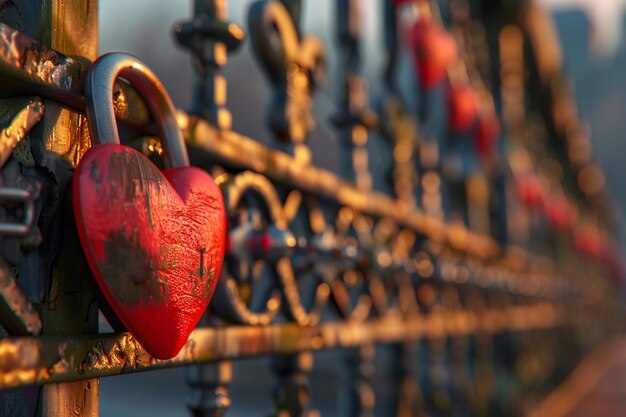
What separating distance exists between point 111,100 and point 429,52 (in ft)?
5.84

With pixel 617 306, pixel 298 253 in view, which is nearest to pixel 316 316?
pixel 298 253

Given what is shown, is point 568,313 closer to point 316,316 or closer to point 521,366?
point 521,366

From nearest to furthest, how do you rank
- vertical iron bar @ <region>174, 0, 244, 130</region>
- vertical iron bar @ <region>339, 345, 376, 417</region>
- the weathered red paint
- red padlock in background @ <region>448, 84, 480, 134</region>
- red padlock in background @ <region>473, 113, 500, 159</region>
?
the weathered red paint, vertical iron bar @ <region>174, 0, 244, 130</region>, vertical iron bar @ <region>339, 345, 376, 417</region>, red padlock in background @ <region>448, 84, 480, 134</region>, red padlock in background @ <region>473, 113, 500, 159</region>

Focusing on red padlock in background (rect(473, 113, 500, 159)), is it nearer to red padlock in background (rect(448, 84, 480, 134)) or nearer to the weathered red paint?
red padlock in background (rect(448, 84, 480, 134))

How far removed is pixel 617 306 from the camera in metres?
18.3

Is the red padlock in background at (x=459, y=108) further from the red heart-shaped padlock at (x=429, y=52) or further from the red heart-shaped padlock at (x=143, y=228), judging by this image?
the red heart-shaped padlock at (x=143, y=228)

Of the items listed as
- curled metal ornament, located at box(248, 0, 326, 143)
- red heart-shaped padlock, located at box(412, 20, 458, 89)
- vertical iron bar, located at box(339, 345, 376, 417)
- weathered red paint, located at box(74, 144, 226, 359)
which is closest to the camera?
weathered red paint, located at box(74, 144, 226, 359)

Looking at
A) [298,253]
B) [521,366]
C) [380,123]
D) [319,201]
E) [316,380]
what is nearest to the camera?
[298,253]

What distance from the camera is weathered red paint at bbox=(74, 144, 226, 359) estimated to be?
2.14 feet

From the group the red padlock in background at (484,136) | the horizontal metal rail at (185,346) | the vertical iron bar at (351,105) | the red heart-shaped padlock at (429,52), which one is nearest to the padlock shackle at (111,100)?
the horizontal metal rail at (185,346)

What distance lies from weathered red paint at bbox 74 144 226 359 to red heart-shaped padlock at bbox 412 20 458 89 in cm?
171

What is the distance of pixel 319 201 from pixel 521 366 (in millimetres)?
2933

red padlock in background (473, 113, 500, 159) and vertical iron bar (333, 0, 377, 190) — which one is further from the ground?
red padlock in background (473, 113, 500, 159)

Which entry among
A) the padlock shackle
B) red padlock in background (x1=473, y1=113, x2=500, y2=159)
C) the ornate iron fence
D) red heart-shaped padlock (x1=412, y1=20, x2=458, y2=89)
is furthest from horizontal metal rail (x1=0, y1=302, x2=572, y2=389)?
red padlock in background (x1=473, y1=113, x2=500, y2=159)
